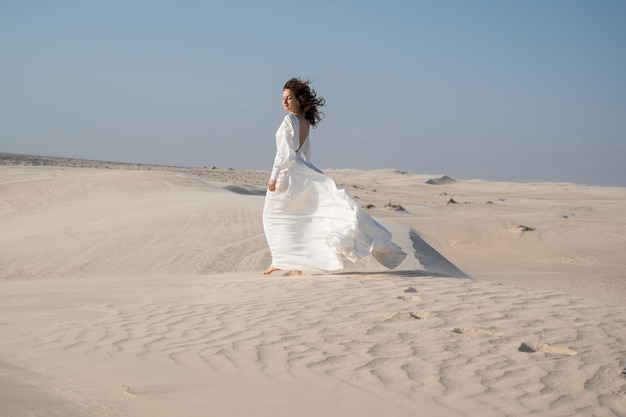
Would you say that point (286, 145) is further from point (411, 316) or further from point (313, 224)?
point (411, 316)

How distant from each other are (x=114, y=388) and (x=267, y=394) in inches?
29.9

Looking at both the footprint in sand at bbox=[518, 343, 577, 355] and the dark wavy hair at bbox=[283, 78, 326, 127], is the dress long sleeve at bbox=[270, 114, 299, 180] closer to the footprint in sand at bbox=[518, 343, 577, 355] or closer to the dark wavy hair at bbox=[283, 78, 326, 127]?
the dark wavy hair at bbox=[283, 78, 326, 127]

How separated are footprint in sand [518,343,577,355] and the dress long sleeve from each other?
3733mm

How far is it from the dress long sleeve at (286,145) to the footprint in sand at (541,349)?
3.73 m

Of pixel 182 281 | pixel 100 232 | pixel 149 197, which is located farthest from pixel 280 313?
pixel 149 197

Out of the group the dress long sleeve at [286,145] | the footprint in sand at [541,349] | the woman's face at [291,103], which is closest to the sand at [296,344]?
the footprint in sand at [541,349]

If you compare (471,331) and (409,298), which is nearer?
(471,331)

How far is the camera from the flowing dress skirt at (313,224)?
24.0 ft

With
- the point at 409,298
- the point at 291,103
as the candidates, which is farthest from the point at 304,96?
the point at 409,298

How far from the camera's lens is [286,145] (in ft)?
25.1

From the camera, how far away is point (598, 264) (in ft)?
46.3

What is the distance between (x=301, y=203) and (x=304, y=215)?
0.43 ft

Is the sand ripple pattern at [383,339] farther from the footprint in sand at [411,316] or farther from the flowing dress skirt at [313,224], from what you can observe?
the flowing dress skirt at [313,224]

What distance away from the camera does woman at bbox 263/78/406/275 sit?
24.6 ft
